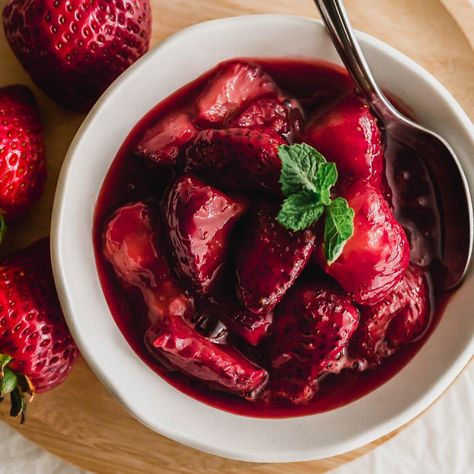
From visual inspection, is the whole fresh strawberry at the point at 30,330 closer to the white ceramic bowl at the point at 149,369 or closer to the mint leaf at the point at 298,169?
the white ceramic bowl at the point at 149,369

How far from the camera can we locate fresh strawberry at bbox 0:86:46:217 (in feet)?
4.92

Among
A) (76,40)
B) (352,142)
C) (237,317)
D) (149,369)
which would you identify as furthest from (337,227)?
(76,40)

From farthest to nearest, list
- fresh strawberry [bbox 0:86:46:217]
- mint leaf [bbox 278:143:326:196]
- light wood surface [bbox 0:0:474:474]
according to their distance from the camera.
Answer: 1. light wood surface [bbox 0:0:474:474]
2. fresh strawberry [bbox 0:86:46:217]
3. mint leaf [bbox 278:143:326:196]

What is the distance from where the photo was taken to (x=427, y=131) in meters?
1.45

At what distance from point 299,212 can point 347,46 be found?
0.37 m

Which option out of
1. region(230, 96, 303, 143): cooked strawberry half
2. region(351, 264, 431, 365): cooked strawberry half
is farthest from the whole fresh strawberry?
region(351, 264, 431, 365): cooked strawberry half

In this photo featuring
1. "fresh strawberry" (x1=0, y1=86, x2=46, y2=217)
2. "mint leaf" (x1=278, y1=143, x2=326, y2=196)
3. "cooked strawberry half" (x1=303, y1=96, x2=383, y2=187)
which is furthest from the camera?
"fresh strawberry" (x1=0, y1=86, x2=46, y2=217)

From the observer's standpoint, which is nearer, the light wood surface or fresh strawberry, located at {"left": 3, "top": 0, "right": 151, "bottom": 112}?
fresh strawberry, located at {"left": 3, "top": 0, "right": 151, "bottom": 112}

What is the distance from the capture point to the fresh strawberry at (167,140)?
1437 mm

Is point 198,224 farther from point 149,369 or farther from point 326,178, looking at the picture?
point 149,369

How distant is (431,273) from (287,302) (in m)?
0.34

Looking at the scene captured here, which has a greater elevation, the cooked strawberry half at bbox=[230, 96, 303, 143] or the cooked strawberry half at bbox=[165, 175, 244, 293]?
the cooked strawberry half at bbox=[230, 96, 303, 143]

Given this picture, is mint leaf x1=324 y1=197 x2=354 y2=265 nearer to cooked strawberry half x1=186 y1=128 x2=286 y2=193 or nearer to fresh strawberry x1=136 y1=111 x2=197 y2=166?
cooked strawberry half x1=186 y1=128 x2=286 y2=193

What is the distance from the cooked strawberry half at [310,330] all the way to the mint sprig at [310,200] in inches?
5.5
